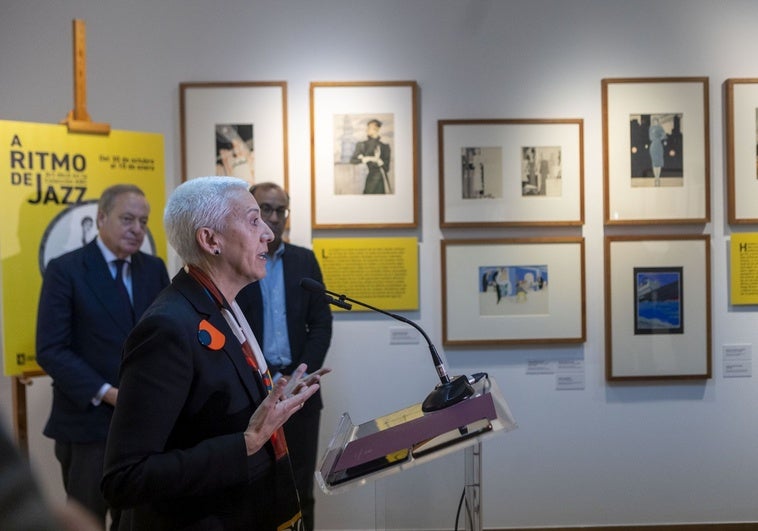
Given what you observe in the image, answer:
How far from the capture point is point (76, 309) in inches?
121

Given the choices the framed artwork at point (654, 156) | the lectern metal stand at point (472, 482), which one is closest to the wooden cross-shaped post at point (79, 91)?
the lectern metal stand at point (472, 482)

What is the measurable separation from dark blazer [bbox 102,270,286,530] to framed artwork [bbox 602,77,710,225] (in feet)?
10.0

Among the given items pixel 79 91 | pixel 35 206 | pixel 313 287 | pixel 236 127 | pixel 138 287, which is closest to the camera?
pixel 313 287

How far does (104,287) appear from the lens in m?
3.10

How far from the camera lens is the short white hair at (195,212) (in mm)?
1871

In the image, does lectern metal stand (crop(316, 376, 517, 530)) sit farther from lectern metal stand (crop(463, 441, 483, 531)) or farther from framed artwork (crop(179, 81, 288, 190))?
framed artwork (crop(179, 81, 288, 190))

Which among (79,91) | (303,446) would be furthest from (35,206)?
(303,446)

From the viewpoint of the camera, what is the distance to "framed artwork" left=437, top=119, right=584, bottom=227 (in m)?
4.29

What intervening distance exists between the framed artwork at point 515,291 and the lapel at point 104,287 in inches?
72.4

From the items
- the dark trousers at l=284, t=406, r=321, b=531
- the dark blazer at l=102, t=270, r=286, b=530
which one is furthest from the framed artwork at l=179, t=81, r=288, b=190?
the dark blazer at l=102, t=270, r=286, b=530

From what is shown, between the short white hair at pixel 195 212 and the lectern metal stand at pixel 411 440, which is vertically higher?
the short white hair at pixel 195 212

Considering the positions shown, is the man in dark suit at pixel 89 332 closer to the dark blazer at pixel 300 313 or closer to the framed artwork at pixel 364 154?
the dark blazer at pixel 300 313

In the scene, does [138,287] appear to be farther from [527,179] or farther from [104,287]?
[527,179]

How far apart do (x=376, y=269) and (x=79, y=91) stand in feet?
5.81
